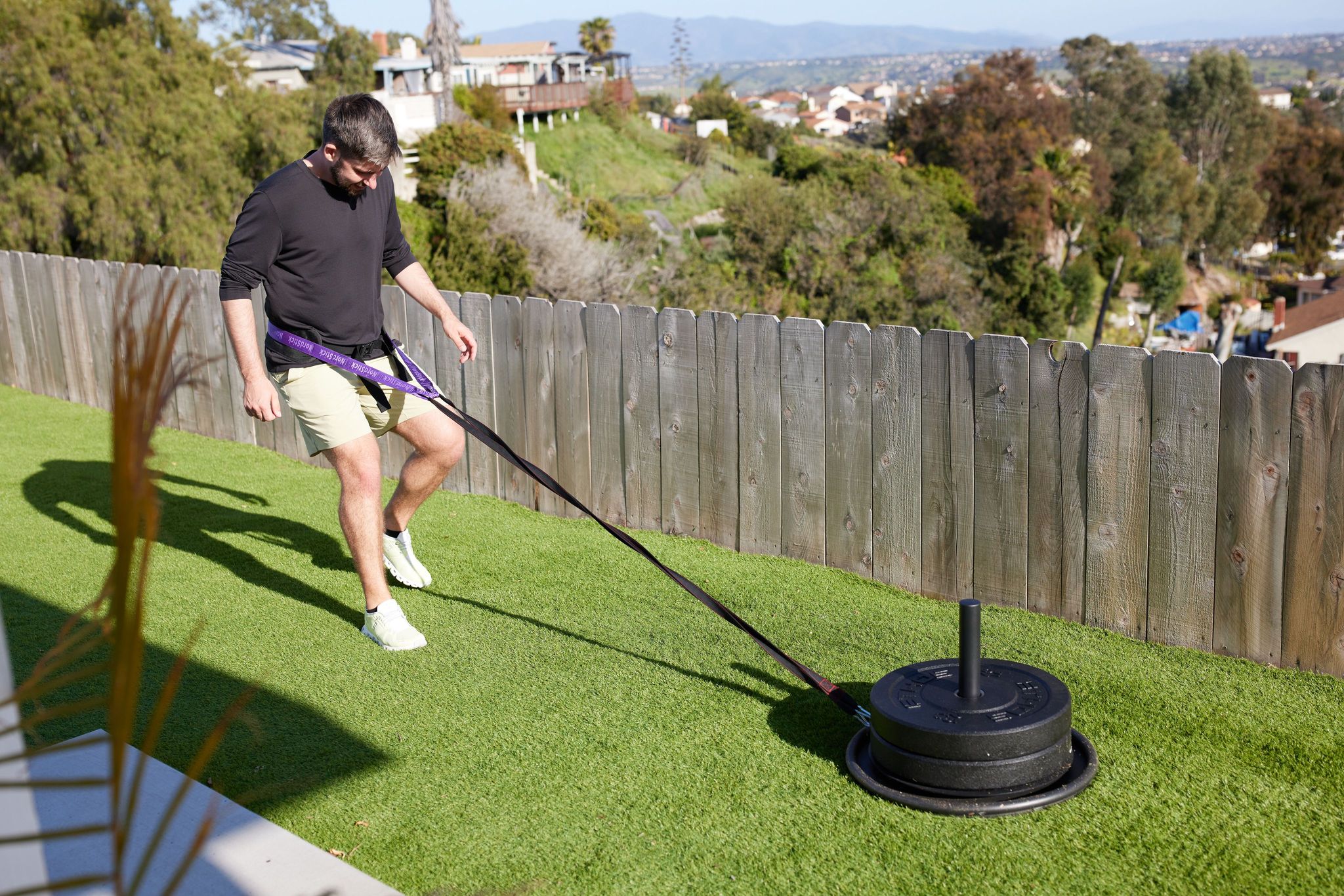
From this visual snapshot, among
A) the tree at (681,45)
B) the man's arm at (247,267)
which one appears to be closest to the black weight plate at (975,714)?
the man's arm at (247,267)

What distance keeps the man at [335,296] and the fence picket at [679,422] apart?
159cm

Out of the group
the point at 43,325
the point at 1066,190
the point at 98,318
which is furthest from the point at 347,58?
the point at 98,318

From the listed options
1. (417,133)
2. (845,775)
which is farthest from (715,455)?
(417,133)

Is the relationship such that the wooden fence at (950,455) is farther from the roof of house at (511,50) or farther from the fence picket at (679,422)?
the roof of house at (511,50)

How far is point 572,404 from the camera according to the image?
6.51m

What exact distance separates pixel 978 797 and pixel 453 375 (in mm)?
4700

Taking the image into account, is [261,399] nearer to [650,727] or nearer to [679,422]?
[650,727]

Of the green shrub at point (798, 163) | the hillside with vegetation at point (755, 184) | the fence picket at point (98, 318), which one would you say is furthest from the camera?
the green shrub at point (798, 163)

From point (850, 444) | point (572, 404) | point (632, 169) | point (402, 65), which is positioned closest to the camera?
point (850, 444)

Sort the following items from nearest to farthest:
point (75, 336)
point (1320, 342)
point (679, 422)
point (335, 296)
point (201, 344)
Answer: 1. point (335, 296)
2. point (679, 422)
3. point (201, 344)
4. point (75, 336)
5. point (1320, 342)

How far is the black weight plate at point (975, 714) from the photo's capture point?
313 cm

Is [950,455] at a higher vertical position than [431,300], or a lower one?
lower

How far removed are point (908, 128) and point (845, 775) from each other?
6974 centimetres

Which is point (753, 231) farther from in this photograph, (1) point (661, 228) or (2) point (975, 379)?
(2) point (975, 379)
